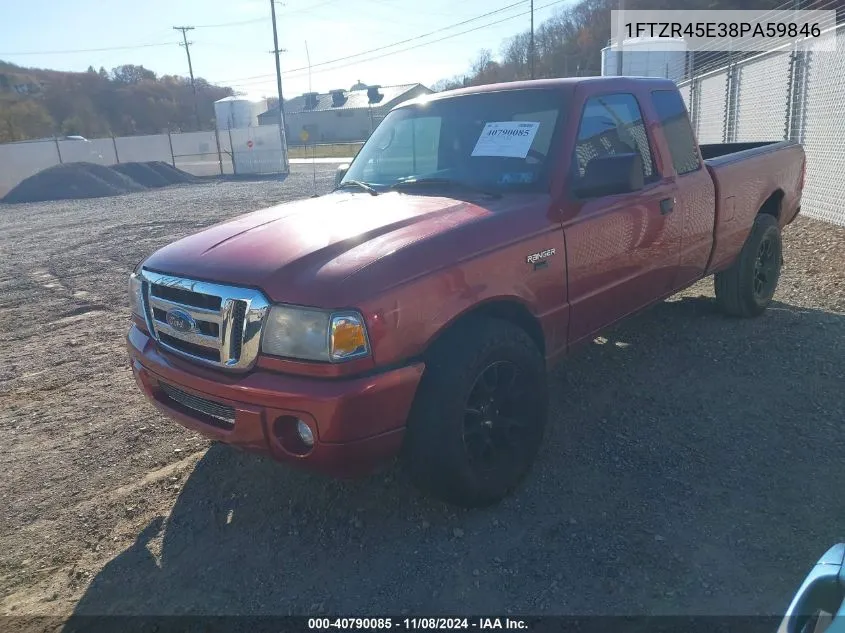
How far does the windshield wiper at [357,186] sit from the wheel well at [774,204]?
361 cm

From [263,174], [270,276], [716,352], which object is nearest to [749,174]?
[716,352]

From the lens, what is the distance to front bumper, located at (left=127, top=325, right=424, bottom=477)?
2.50 metres

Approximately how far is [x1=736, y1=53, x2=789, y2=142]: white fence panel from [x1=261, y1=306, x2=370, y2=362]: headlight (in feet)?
33.5

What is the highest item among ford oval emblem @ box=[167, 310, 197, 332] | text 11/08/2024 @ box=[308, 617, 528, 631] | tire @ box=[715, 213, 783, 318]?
ford oval emblem @ box=[167, 310, 197, 332]

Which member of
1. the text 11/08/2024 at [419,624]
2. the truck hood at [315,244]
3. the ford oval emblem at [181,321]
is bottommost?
the text 11/08/2024 at [419,624]

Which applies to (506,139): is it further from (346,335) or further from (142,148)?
(142,148)

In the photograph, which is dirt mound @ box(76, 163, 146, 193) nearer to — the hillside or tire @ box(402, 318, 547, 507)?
tire @ box(402, 318, 547, 507)

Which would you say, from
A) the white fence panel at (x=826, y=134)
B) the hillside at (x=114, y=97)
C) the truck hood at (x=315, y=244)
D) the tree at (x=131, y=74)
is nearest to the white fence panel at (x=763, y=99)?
the white fence panel at (x=826, y=134)

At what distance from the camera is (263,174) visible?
34094 millimetres

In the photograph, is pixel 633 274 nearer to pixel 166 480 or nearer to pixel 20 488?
pixel 166 480

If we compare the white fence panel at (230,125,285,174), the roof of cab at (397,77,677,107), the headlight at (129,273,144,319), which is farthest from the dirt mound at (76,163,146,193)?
the headlight at (129,273,144,319)

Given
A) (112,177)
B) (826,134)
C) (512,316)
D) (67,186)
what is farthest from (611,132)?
(112,177)

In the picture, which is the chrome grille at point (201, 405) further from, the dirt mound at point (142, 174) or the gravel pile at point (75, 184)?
the dirt mound at point (142, 174)

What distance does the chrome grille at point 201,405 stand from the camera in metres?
2.76
